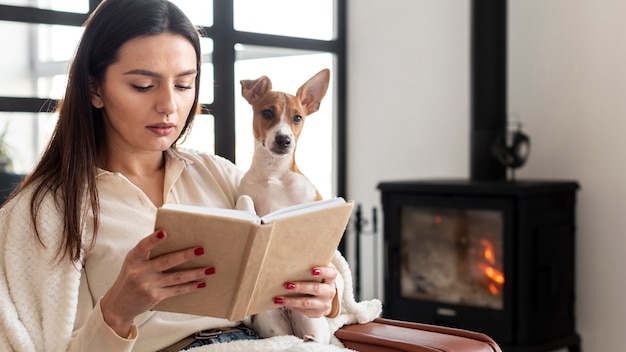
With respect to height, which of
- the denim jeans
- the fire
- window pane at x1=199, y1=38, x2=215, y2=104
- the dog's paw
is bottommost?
the fire

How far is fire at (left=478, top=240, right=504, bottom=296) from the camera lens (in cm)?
325

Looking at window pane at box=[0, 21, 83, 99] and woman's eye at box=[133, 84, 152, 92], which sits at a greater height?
window pane at box=[0, 21, 83, 99]

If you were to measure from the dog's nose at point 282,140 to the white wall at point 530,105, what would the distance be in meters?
2.17

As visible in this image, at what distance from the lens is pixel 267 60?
13.0ft

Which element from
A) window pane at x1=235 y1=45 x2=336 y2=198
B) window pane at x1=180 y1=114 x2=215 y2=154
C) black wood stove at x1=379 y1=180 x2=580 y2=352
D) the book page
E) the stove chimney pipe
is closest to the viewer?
the book page

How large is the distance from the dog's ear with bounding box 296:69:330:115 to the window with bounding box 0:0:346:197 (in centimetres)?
95

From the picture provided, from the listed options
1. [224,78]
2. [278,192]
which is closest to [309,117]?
[224,78]

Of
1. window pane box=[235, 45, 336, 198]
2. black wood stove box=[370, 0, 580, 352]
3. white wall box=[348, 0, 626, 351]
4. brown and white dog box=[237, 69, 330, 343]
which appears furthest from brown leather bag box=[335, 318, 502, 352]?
window pane box=[235, 45, 336, 198]

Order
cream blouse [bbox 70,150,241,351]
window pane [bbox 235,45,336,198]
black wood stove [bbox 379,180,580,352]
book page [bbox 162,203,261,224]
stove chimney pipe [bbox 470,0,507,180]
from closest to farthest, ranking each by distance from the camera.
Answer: book page [bbox 162,203,261,224] < cream blouse [bbox 70,150,241,351] < black wood stove [bbox 379,180,580,352] < stove chimney pipe [bbox 470,0,507,180] < window pane [bbox 235,45,336,198]

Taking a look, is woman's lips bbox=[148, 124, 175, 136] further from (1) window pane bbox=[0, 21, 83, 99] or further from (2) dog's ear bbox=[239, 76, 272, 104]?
(1) window pane bbox=[0, 21, 83, 99]

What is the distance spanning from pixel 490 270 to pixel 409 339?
1.71 meters

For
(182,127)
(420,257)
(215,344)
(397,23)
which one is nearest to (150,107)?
(182,127)

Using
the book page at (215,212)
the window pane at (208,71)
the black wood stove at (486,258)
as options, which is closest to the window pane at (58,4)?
the window pane at (208,71)

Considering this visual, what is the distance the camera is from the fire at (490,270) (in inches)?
128
